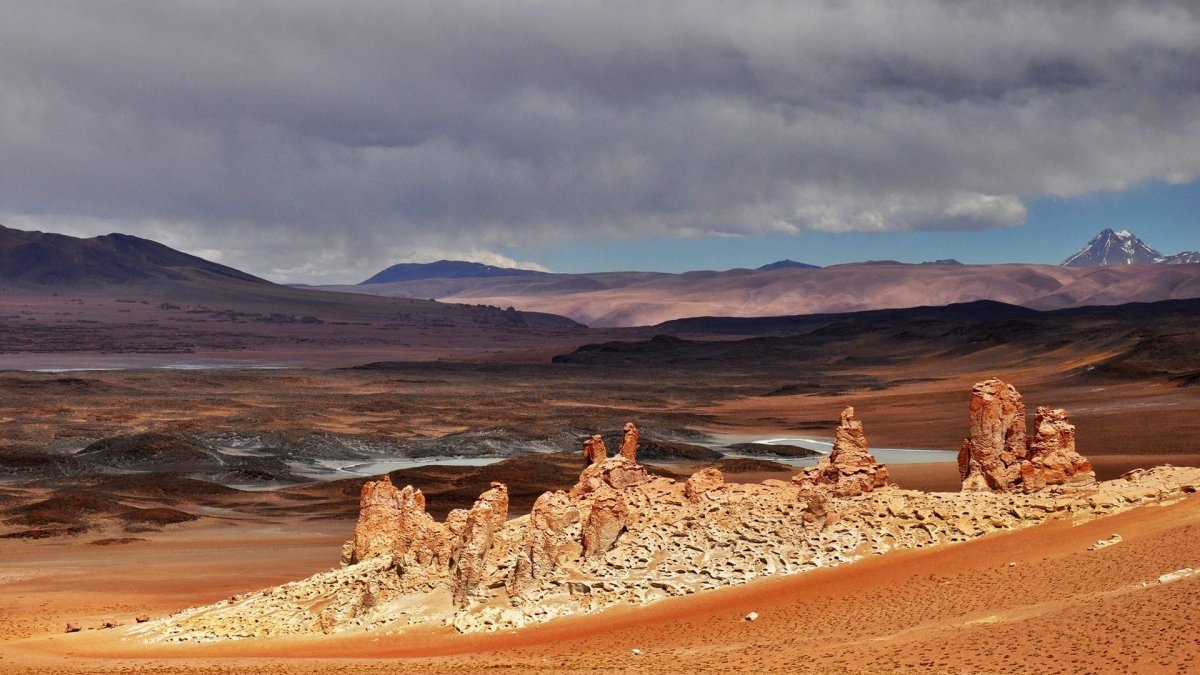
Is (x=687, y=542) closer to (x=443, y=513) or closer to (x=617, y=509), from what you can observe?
(x=617, y=509)

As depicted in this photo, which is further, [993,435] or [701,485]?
[993,435]

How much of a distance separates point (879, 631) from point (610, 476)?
8.74m

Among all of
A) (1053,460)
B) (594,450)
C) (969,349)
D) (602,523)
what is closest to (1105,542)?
(1053,460)

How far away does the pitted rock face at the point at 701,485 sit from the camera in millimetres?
29766

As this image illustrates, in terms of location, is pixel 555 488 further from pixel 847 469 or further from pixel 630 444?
pixel 847 469

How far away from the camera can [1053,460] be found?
3044 centimetres

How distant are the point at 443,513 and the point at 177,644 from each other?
22847 mm

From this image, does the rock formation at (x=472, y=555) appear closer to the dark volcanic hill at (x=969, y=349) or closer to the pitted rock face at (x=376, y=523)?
the pitted rock face at (x=376, y=523)

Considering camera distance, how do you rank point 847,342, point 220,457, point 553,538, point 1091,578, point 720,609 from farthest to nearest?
1. point 847,342
2. point 220,457
3. point 553,538
4. point 720,609
5. point 1091,578

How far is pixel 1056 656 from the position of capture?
1936cm

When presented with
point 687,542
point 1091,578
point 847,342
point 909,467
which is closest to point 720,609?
point 687,542

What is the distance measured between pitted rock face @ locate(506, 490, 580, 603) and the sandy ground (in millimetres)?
1410

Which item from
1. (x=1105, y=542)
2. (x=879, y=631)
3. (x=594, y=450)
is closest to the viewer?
(x=879, y=631)

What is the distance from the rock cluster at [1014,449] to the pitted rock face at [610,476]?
7257 millimetres
